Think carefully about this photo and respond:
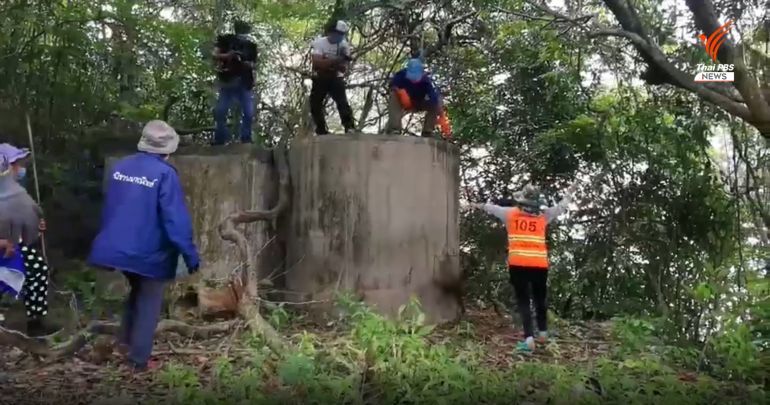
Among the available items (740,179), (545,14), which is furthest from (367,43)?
(740,179)

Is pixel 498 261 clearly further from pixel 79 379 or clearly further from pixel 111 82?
pixel 79 379

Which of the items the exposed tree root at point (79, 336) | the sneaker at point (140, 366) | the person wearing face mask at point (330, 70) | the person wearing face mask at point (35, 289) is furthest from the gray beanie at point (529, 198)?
the person wearing face mask at point (35, 289)

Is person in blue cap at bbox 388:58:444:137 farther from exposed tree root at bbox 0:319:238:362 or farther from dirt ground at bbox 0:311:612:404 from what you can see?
exposed tree root at bbox 0:319:238:362

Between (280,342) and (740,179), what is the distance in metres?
4.51

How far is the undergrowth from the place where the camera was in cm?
296

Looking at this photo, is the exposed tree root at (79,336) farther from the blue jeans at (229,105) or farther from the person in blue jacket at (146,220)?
the blue jeans at (229,105)

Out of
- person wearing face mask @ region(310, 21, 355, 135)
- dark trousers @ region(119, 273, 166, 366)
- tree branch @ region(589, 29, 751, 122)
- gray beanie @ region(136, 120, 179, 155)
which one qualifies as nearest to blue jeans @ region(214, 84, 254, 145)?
person wearing face mask @ region(310, 21, 355, 135)

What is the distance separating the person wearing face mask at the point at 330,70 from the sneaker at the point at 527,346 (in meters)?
2.35

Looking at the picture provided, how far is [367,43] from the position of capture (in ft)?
25.8

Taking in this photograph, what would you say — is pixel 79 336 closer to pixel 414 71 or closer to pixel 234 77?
pixel 234 77

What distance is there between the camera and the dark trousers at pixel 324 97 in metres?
6.35

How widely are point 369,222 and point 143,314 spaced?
1951 mm

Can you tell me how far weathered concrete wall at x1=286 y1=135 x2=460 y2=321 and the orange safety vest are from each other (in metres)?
0.68

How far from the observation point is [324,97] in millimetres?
6551
